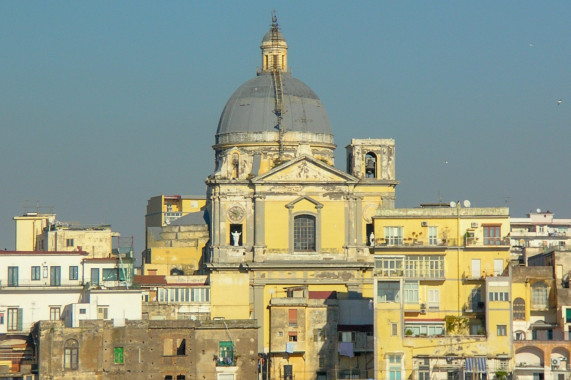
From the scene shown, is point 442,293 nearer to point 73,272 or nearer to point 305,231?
point 305,231

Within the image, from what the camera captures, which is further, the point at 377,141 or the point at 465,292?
the point at 377,141

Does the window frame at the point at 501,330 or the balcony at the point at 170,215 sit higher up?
the balcony at the point at 170,215

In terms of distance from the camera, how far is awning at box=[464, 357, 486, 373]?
278ft

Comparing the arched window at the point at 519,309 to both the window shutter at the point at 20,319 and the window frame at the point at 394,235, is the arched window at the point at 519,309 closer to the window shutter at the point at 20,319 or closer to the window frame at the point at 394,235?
the window frame at the point at 394,235

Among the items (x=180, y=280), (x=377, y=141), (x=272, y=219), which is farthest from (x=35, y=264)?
(x=377, y=141)

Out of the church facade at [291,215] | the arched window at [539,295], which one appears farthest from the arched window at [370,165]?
the arched window at [539,295]

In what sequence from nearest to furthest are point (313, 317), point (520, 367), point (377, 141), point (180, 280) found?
1. point (520, 367)
2. point (313, 317)
3. point (180, 280)
4. point (377, 141)

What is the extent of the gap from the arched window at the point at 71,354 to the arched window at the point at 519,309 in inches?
896

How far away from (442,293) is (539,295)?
514cm

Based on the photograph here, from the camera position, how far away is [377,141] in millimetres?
107812

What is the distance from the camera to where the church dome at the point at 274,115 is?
367ft

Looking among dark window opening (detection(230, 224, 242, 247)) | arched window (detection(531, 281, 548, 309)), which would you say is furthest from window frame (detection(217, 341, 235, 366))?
dark window opening (detection(230, 224, 242, 247))

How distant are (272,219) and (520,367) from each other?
24.3m

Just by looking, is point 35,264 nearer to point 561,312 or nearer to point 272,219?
point 272,219
